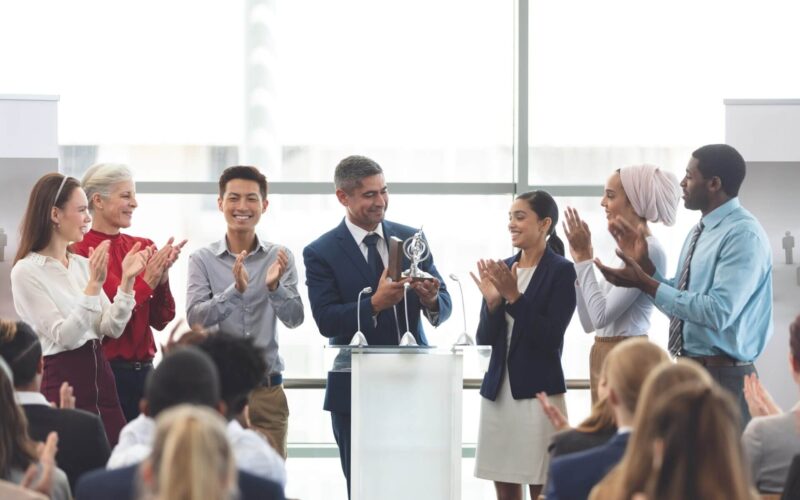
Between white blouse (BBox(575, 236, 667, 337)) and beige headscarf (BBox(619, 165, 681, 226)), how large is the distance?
119mm

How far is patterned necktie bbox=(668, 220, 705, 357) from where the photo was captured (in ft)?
16.1

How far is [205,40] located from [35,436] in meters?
4.34

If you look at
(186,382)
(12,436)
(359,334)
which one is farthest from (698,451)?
(359,334)

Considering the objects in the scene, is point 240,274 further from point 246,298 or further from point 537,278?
point 537,278

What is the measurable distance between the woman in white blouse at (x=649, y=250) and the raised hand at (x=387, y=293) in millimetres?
880

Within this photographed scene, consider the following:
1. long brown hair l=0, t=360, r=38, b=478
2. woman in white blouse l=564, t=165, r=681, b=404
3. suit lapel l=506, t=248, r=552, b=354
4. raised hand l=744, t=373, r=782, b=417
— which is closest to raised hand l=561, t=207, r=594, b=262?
woman in white blouse l=564, t=165, r=681, b=404

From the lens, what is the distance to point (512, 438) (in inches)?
193

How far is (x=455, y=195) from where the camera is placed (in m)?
7.26

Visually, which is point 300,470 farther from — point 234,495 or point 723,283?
point 234,495

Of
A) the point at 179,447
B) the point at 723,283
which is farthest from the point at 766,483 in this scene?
the point at 179,447

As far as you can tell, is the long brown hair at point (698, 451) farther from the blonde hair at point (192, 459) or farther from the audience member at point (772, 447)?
the audience member at point (772, 447)

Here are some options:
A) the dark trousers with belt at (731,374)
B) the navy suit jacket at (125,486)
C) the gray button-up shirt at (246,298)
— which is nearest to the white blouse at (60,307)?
the gray button-up shirt at (246,298)

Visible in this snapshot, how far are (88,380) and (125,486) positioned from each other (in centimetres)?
227

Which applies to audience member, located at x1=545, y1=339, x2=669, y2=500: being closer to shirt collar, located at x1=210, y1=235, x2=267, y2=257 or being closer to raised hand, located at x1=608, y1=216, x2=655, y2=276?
raised hand, located at x1=608, y1=216, x2=655, y2=276
